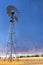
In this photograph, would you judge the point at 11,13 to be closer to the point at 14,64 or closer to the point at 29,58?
the point at 14,64

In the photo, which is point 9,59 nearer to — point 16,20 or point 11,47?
point 11,47

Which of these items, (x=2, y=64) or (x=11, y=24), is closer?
(x=2, y=64)

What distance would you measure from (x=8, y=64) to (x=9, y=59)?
3.49 metres

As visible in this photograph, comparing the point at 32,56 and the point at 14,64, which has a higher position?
the point at 32,56

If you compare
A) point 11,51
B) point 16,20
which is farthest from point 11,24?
point 11,51

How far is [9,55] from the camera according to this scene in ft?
86.4

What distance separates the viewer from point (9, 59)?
86.2 feet

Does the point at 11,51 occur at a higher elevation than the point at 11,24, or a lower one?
lower

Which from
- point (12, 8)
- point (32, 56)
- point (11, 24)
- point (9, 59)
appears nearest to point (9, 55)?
point (9, 59)

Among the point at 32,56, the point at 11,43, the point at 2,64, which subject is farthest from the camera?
the point at 32,56

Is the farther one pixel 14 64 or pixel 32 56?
pixel 32 56

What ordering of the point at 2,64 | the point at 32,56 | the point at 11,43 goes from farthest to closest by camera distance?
1. the point at 32,56
2. the point at 11,43
3. the point at 2,64

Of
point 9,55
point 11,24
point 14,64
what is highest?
point 11,24

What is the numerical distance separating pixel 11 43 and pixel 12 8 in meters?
3.56
